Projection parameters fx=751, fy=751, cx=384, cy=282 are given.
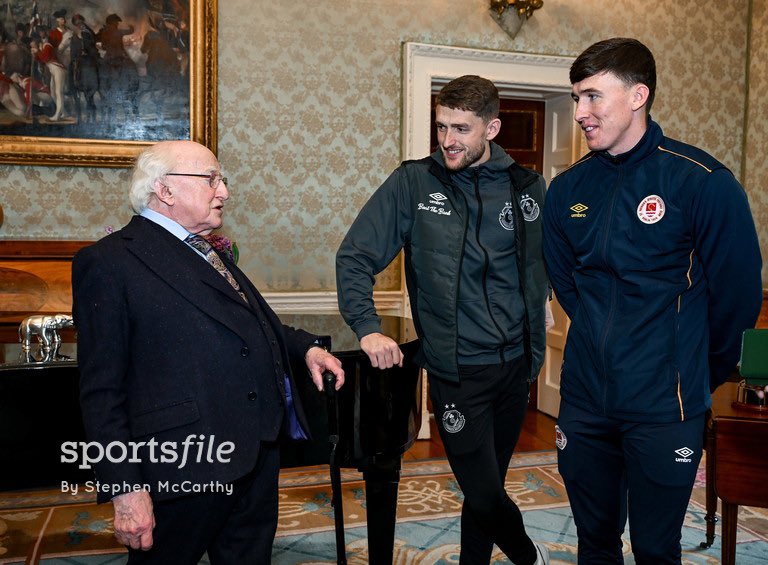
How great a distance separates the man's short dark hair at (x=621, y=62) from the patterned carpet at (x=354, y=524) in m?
2.08

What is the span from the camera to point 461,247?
2352mm

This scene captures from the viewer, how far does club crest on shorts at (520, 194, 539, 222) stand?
245 cm

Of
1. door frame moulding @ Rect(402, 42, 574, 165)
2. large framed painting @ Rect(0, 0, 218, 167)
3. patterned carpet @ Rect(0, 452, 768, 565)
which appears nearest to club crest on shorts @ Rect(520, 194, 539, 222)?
patterned carpet @ Rect(0, 452, 768, 565)

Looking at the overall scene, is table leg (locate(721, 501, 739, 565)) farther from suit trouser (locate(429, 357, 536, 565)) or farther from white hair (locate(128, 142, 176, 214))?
white hair (locate(128, 142, 176, 214))

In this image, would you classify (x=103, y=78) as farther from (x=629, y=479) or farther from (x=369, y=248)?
(x=629, y=479)

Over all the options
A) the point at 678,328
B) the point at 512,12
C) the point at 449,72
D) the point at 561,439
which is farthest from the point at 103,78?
the point at 678,328

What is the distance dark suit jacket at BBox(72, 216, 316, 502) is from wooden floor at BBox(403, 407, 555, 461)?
9.85ft

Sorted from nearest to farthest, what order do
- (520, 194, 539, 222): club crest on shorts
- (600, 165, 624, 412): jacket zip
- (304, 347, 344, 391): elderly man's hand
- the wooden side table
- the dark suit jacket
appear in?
the dark suit jacket
(600, 165, 624, 412): jacket zip
(304, 347, 344, 391): elderly man's hand
(520, 194, 539, 222): club crest on shorts
the wooden side table

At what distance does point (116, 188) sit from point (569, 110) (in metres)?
3.15

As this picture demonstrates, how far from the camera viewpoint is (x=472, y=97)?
92.3 inches

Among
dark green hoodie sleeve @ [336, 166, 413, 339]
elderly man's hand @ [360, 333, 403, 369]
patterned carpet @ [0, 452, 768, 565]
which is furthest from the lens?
patterned carpet @ [0, 452, 768, 565]

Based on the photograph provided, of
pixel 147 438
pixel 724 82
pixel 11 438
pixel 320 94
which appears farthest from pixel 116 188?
pixel 724 82

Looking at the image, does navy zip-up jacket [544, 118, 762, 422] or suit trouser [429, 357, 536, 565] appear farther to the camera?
suit trouser [429, 357, 536, 565]

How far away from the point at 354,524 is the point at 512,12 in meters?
3.56
